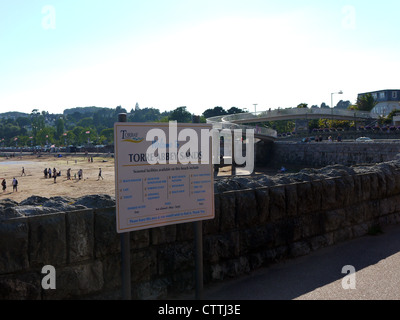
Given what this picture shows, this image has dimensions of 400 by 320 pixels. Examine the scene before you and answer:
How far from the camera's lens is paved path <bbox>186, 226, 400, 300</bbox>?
16.5 feet

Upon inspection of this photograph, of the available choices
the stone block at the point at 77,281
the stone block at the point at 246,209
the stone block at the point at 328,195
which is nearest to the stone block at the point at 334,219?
the stone block at the point at 328,195

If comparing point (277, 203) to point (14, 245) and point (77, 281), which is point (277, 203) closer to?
point (77, 281)

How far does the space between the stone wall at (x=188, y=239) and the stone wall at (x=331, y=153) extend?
981 inches

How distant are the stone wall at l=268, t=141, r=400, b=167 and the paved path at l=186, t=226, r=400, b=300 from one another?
1012 inches

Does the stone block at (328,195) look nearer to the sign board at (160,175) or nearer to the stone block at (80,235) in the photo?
the sign board at (160,175)

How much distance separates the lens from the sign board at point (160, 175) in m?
3.76

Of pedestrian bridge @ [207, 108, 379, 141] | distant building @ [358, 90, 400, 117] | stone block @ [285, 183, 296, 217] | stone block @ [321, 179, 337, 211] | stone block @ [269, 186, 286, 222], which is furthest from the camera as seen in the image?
distant building @ [358, 90, 400, 117]

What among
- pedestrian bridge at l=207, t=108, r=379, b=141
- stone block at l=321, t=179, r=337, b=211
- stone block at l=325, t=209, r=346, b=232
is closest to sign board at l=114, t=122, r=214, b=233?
stone block at l=321, t=179, r=337, b=211

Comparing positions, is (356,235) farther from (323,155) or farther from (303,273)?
(323,155)

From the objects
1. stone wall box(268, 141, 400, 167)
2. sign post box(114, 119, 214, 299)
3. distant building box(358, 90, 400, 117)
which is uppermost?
distant building box(358, 90, 400, 117)

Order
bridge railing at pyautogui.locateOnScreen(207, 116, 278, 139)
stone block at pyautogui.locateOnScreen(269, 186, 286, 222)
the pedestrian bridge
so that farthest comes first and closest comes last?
the pedestrian bridge, bridge railing at pyautogui.locateOnScreen(207, 116, 278, 139), stone block at pyautogui.locateOnScreen(269, 186, 286, 222)

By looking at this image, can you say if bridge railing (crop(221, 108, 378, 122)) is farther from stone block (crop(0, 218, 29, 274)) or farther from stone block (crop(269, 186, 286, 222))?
stone block (crop(0, 218, 29, 274))

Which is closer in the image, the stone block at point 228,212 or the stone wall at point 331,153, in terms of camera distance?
the stone block at point 228,212

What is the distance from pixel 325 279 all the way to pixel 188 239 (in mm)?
2141
